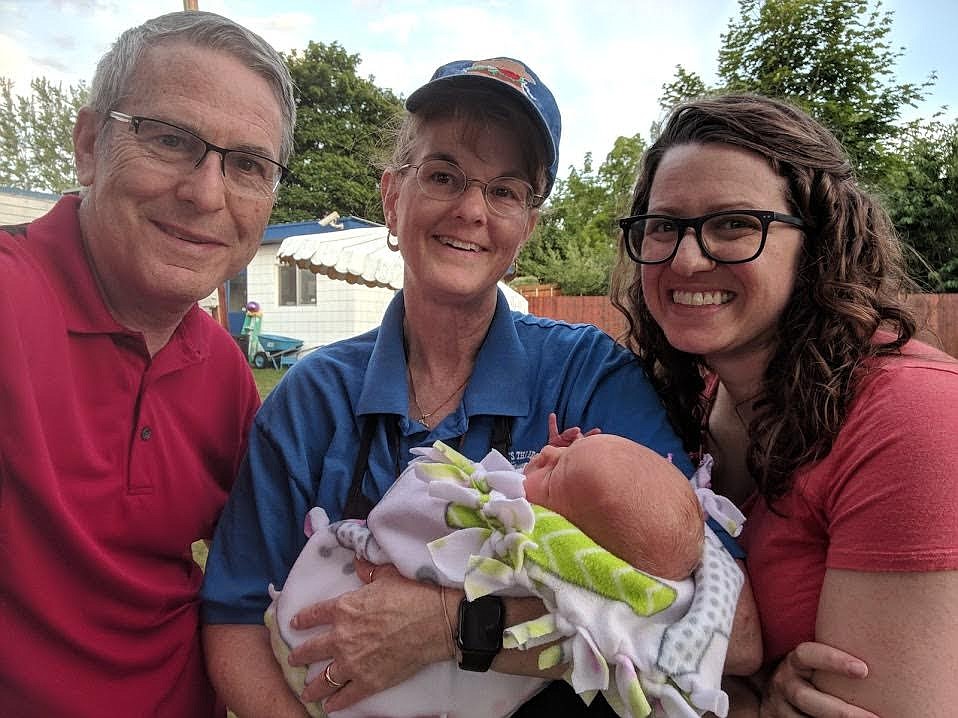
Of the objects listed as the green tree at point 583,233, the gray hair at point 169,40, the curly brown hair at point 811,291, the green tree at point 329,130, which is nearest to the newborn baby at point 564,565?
the curly brown hair at point 811,291

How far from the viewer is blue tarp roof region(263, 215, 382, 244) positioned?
46.4 ft

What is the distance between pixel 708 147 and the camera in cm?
167

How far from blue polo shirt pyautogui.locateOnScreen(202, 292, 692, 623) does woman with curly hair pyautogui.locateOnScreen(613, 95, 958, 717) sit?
200mm

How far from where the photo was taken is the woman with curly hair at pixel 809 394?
1.23m

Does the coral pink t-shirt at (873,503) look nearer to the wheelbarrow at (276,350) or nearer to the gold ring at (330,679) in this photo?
the gold ring at (330,679)

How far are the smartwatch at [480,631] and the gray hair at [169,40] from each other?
156 centimetres

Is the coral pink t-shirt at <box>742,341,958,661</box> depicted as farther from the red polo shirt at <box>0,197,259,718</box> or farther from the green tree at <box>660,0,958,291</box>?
the green tree at <box>660,0,958,291</box>

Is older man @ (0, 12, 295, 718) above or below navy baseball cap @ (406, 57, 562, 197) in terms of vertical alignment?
below

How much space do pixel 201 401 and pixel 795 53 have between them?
20.9 meters

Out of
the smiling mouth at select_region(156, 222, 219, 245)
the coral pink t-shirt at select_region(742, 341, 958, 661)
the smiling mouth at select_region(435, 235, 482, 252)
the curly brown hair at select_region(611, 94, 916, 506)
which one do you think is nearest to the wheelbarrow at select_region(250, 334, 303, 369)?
the smiling mouth at select_region(156, 222, 219, 245)

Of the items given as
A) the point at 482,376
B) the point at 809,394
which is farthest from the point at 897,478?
the point at 482,376

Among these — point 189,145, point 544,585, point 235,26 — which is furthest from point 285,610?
point 235,26

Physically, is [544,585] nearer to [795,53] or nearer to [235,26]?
[235,26]

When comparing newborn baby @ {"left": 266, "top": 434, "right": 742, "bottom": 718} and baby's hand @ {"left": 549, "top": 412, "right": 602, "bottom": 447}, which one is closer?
newborn baby @ {"left": 266, "top": 434, "right": 742, "bottom": 718}
